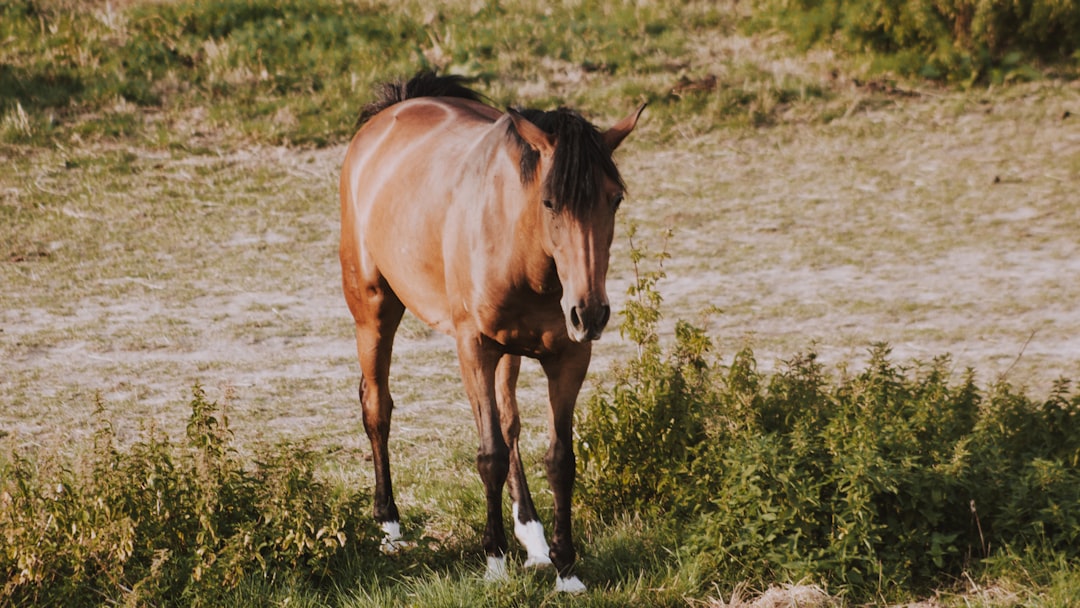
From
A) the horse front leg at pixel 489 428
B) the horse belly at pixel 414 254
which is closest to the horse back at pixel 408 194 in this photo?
the horse belly at pixel 414 254

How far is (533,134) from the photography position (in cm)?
400

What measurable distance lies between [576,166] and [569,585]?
1.68 m

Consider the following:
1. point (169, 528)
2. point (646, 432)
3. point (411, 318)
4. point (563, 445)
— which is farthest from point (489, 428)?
point (411, 318)

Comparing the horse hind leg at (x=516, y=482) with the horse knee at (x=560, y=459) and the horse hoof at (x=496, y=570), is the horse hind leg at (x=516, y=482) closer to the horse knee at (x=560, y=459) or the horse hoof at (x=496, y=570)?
the horse hoof at (x=496, y=570)

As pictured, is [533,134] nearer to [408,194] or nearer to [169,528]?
[408,194]

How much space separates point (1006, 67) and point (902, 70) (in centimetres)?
121

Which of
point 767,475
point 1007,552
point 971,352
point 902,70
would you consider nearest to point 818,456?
point 767,475

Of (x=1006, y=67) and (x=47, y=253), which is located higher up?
(x=1006, y=67)

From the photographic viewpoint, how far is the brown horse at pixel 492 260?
388cm

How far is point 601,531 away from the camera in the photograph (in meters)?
4.95

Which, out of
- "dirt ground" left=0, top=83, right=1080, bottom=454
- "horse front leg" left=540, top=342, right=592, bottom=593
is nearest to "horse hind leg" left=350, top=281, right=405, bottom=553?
"dirt ground" left=0, top=83, right=1080, bottom=454

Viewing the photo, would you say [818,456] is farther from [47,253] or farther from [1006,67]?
[1006,67]

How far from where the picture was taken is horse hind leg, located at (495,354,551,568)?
4.75 meters

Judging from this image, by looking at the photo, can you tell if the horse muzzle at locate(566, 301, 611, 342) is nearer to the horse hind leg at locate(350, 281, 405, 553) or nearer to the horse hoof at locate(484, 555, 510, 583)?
the horse hoof at locate(484, 555, 510, 583)
